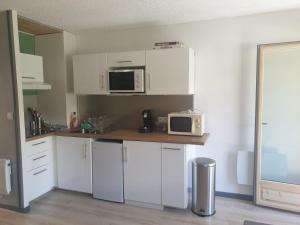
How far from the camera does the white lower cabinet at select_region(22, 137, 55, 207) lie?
2855 mm


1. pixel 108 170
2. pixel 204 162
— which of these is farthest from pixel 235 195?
pixel 108 170

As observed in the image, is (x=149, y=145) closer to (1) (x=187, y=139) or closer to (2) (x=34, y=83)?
(1) (x=187, y=139)

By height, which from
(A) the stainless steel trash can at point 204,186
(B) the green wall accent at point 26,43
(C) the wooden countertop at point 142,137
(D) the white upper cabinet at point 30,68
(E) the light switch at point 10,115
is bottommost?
(A) the stainless steel trash can at point 204,186

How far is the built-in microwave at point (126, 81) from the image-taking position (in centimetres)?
300

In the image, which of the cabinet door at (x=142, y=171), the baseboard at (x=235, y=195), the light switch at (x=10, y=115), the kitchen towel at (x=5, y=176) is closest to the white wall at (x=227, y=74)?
the baseboard at (x=235, y=195)

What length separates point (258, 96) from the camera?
278cm

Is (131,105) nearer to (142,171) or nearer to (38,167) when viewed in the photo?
(142,171)

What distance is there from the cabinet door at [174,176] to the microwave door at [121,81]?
2.86 feet

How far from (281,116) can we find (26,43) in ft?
11.6

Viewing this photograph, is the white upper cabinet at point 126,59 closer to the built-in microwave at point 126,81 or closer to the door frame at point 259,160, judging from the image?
the built-in microwave at point 126,81

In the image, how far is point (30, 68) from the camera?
2.98 meters

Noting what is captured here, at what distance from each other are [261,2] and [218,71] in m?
0.89

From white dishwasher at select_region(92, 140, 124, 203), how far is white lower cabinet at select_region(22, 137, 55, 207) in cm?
65

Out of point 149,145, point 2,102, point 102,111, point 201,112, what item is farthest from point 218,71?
point 2,102
